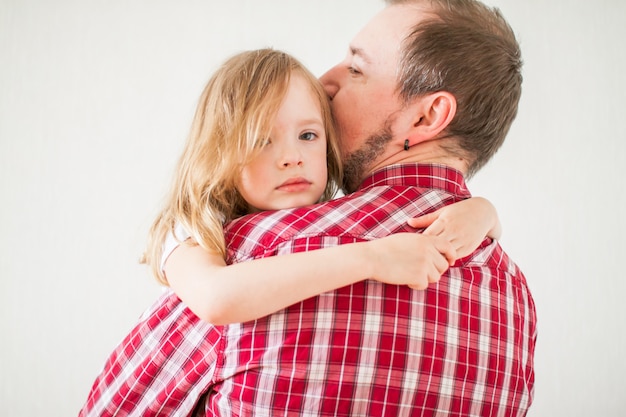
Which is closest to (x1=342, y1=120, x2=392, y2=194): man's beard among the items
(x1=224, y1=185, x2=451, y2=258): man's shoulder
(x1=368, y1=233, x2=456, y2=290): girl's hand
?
(x1=224, y1=185, x2=451, y2=258): man's shoulder

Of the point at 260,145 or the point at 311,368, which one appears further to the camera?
the point at 260,145

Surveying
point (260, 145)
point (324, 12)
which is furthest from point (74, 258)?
point (260, 145)

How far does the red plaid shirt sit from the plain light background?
Result: 1.45 m

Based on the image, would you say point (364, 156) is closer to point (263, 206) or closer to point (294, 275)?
point (263, 206)

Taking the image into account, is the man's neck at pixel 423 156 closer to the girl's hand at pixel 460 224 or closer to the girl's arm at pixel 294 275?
the girl's hand at pixel 460 224

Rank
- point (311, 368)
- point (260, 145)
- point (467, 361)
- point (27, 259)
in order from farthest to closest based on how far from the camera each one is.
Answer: point (27, 259), point (260, 145), point (467, 361), point (311, 368)

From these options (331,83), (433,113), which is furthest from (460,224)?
(331,83)

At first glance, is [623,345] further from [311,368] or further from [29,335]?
[29,335]

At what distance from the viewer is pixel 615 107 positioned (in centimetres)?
268

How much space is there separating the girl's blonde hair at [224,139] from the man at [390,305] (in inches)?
4.8

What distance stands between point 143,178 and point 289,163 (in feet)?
4.97

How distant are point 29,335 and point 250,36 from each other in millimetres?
1538

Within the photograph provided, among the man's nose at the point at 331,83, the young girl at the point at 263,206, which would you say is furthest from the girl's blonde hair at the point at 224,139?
the man's nose at the point at 331,83

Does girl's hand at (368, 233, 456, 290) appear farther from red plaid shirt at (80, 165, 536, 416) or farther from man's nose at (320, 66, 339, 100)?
man's nose at (320, 66, 339, 100)
